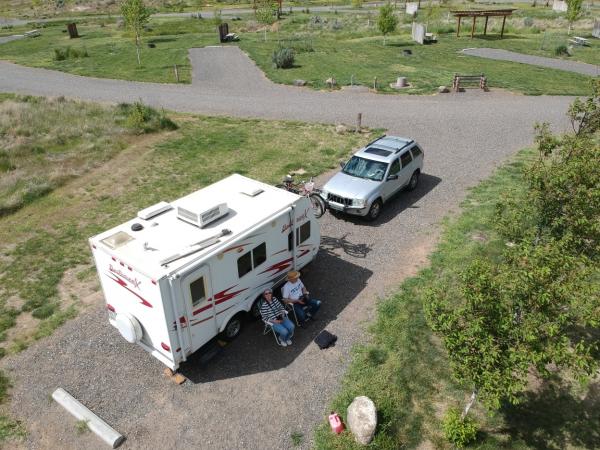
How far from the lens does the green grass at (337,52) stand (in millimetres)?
32969

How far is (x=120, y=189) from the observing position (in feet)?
58.0

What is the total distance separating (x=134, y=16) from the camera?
38.4m

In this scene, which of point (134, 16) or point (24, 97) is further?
point (134, 16)

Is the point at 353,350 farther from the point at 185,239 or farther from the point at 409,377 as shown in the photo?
the point at 185,239

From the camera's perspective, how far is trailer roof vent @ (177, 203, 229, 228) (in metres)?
9.62

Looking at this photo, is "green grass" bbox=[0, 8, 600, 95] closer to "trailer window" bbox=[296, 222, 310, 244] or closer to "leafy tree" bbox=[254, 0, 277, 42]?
"leafy tree" bbox=[254, 0, 277, 42]

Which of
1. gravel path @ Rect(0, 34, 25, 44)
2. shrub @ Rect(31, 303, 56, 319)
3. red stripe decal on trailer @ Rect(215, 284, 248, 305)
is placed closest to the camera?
red stripe decal on trailer @ Rect(215, 284, 248, 305)

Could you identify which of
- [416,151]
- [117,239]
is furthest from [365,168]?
[117,239]

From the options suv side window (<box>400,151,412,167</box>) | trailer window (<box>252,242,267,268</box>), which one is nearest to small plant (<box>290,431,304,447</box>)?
trailer window (<box>252,242,267,268</box>)

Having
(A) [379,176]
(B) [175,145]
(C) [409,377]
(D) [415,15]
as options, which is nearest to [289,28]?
(D) [415,15]

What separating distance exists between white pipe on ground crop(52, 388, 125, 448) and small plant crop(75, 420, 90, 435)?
1.9 inches

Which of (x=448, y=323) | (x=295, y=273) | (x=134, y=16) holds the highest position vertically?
(x=134, y=16)

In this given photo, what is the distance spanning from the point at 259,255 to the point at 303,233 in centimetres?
167

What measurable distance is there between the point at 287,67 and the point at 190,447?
32.7 meters
